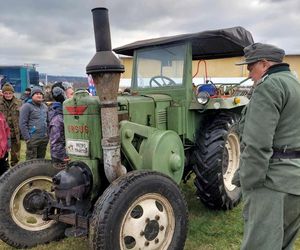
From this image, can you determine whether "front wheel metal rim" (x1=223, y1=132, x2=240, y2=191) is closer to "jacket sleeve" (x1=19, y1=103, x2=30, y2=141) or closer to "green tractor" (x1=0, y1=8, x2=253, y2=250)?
"green tractor" (x1=0, y1=8, x2=253, y2=250)

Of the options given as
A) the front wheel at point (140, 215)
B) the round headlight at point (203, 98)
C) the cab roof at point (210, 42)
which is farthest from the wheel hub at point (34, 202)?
the cab roof at point (210, 42)

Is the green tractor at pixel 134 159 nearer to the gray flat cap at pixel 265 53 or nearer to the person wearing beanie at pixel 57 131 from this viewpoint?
the person wearing beanie at pixel 57 131

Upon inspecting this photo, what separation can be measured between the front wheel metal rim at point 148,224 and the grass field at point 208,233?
637 mm

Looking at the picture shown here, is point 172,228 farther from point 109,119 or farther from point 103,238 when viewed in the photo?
point 109,119

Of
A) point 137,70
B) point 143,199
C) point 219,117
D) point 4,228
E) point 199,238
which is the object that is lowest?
point 199,238

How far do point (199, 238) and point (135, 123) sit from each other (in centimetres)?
147

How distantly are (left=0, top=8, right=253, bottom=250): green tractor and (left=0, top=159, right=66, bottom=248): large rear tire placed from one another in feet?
0.03

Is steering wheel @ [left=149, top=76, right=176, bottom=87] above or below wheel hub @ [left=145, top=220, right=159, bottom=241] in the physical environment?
above

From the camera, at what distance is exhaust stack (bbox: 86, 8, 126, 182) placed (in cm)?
344

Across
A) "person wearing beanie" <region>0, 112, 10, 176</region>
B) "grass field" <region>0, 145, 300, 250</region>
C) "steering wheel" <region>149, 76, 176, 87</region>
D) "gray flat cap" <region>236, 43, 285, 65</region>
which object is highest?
"gray flat cap" <region>236, 43, 285, 65</region>

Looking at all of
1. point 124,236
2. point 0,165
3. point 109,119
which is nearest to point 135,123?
point 109,119

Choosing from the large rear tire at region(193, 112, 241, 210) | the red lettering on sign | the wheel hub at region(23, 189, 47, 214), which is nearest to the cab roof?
the large rear tire at region(193, 112, 241, 210)

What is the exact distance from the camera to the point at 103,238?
3.12m

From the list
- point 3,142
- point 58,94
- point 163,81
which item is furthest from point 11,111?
point 163,81
